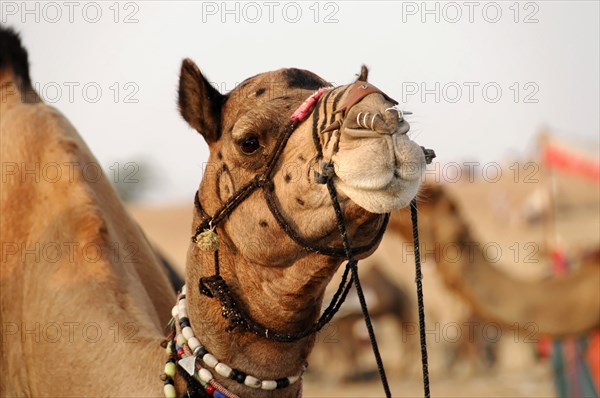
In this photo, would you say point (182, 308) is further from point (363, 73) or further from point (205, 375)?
point (363, 73)

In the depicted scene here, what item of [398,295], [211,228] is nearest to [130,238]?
[211,228]

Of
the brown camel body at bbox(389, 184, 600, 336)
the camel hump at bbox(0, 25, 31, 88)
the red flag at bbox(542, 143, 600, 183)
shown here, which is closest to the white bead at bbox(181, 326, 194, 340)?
the camel hump at bbox(0, 25, 31, 88)

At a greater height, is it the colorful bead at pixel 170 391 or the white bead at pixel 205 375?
the white bead at pixel 205 375

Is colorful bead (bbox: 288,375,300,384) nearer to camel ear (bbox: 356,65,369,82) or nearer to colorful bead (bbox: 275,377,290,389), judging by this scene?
colorful bead (bbox: 275,377,290,389)

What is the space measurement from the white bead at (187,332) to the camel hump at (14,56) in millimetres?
2195

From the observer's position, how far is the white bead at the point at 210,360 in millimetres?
3709

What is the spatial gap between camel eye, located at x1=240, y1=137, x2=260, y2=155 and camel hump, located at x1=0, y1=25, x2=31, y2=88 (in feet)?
7.34

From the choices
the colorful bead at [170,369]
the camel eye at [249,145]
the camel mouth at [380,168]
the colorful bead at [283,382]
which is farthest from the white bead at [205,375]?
the camel mouth at [380,168]

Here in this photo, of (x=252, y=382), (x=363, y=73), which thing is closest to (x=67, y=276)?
(x=252, y=382)

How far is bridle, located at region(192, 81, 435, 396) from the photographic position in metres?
3.29

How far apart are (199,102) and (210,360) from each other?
3.10 feet

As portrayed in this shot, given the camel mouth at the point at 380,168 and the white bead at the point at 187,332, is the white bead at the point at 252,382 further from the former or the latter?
the camel mouth at the point at 380,168

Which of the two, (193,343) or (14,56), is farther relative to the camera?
(14,56)

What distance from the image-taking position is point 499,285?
911 centimetres
